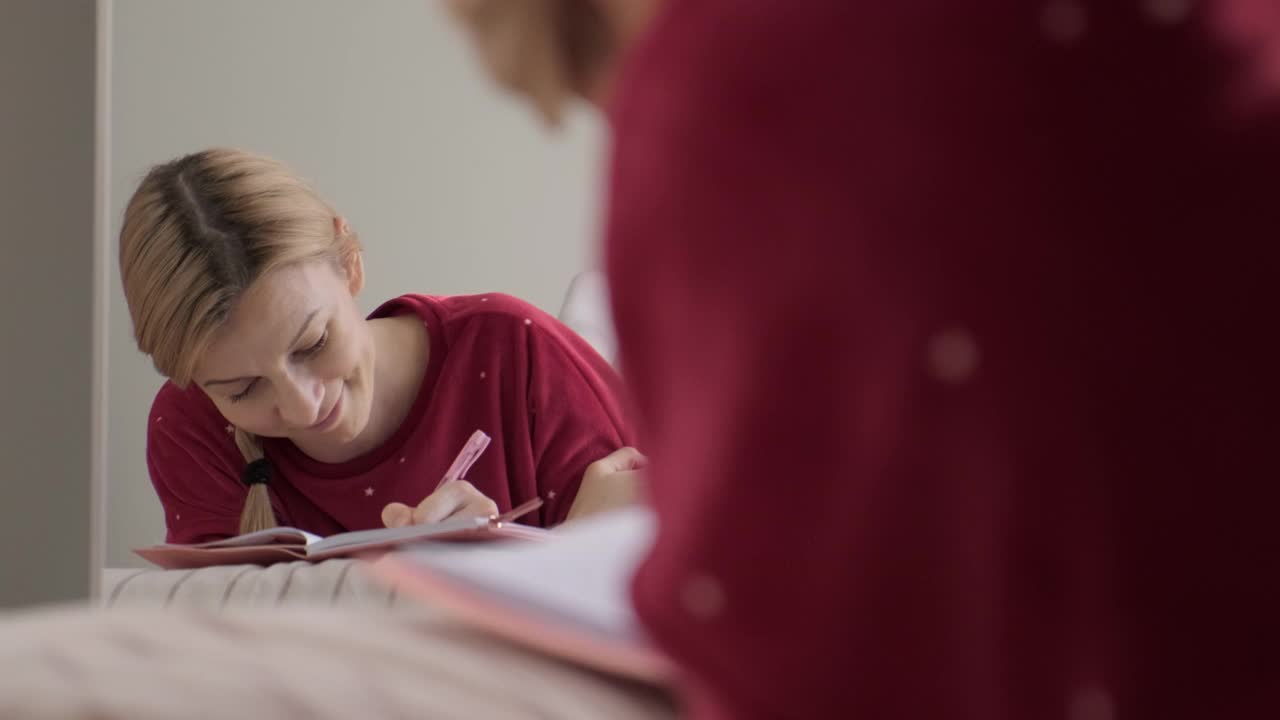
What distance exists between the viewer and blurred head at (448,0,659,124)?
0.42 metres

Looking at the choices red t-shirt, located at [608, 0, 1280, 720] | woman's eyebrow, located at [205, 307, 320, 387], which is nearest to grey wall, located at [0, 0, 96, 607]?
red t-shirt, located at [608, 0, 1280, 720]

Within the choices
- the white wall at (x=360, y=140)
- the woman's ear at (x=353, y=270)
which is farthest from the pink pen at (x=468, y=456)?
the white wall at (x=360, y=140)

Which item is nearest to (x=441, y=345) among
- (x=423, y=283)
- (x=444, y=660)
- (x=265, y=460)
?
(x=265, y=460)

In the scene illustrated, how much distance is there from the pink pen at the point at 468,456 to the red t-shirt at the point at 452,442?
1.7 inches

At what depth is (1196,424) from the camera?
28cm

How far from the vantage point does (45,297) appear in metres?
0.80

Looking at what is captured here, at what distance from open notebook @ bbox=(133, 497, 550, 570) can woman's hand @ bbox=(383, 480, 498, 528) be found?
0.91 ft

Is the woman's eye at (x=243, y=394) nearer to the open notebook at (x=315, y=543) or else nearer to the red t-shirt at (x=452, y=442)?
the red t-shirt at (x=452, y=442)

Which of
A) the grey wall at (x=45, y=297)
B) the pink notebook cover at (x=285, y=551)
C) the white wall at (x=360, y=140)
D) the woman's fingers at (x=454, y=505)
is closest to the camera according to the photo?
the grey wall at (x=45, y=297)

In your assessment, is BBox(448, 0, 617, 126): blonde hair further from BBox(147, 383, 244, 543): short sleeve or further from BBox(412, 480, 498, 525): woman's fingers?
BBox(147, 383, 244, 543): short sleeve

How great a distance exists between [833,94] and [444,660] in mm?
183

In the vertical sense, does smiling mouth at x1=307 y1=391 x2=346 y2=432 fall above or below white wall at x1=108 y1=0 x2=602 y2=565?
below

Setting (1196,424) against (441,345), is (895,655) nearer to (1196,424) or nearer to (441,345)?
(1196,424)

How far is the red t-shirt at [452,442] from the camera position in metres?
1.69
